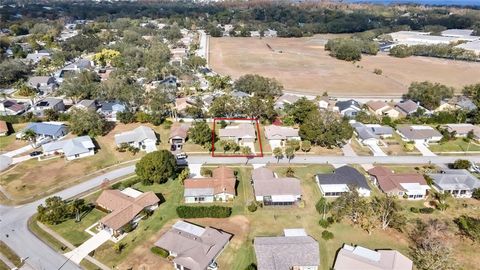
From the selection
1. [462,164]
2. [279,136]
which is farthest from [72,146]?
[462,164]

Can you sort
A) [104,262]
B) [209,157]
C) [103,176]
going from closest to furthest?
[104,262] < [103,176] < [209,157]

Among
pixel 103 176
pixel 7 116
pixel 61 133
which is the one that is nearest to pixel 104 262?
pixel 103 176

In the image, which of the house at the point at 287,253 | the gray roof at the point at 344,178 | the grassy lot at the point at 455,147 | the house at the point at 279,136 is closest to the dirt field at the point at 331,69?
the grassy lot at the point at 455,147

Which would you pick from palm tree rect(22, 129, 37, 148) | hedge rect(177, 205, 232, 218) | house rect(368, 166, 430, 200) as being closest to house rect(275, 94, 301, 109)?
house rect(368, 166, 430, 200)

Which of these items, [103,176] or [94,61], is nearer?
[103,176]

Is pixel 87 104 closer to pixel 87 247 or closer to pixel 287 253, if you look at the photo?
pixel 87 247

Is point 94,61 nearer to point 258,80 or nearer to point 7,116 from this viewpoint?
point 7,116
